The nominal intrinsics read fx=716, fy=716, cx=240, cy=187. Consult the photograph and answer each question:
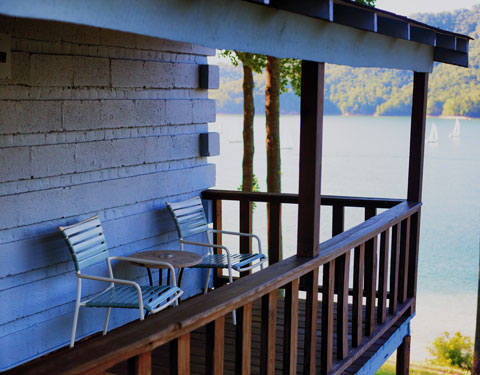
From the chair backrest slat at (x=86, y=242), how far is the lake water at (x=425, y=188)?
2078 centimetres

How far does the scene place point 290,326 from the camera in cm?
348

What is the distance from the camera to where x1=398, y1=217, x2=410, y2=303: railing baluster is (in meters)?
5.15

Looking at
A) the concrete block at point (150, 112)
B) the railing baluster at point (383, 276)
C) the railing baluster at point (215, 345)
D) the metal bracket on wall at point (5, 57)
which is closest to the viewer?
the railing baluster at point (215, 345)

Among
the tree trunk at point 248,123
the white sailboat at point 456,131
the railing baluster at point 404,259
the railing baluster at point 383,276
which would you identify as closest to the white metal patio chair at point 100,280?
the railing baluster at point 383,276

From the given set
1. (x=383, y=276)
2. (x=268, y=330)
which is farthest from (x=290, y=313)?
(x=383, y=276)

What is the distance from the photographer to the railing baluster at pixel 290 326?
3461 mm

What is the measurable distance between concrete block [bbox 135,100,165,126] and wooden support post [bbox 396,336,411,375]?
242 cm

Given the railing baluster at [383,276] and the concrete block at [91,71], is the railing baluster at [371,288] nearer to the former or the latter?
the railing baluster at [383,276]

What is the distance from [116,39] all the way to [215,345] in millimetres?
2520

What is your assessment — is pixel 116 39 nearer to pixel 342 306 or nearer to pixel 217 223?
pixel 217 223

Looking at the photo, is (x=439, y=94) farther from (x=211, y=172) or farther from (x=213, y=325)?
(x=213, y=325)

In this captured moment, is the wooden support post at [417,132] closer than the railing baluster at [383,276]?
A: No

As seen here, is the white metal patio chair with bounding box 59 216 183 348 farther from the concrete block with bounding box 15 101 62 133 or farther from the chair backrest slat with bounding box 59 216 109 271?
the concrete block with bounding box 15 101 62 133

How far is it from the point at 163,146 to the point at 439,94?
A: 35258mm
